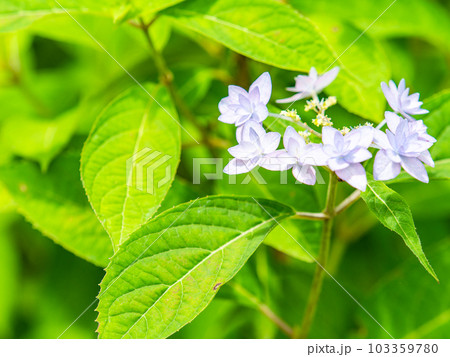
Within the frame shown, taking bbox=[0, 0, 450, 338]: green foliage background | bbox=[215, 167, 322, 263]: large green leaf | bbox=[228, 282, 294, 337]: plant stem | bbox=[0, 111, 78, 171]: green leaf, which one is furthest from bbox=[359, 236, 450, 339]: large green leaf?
bbox=[0, 111, 78, 171]: green leaf

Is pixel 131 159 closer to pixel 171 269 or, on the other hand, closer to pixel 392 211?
pixel 171 269

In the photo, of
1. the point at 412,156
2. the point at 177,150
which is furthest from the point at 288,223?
the point at 412,156

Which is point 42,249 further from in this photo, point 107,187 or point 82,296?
point 107,187

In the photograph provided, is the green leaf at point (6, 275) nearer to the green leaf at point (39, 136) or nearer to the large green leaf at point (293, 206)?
the green leaf at point (39, 136)

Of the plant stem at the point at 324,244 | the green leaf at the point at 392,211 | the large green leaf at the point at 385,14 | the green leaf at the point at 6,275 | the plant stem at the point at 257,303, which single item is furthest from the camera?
the green leaf at the point at 6,275

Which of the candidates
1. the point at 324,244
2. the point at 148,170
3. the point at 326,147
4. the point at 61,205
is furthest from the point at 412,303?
the point at 61,205

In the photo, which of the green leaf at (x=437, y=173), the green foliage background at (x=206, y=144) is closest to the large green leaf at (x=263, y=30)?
the green foliage background at (x=206, y=144)
